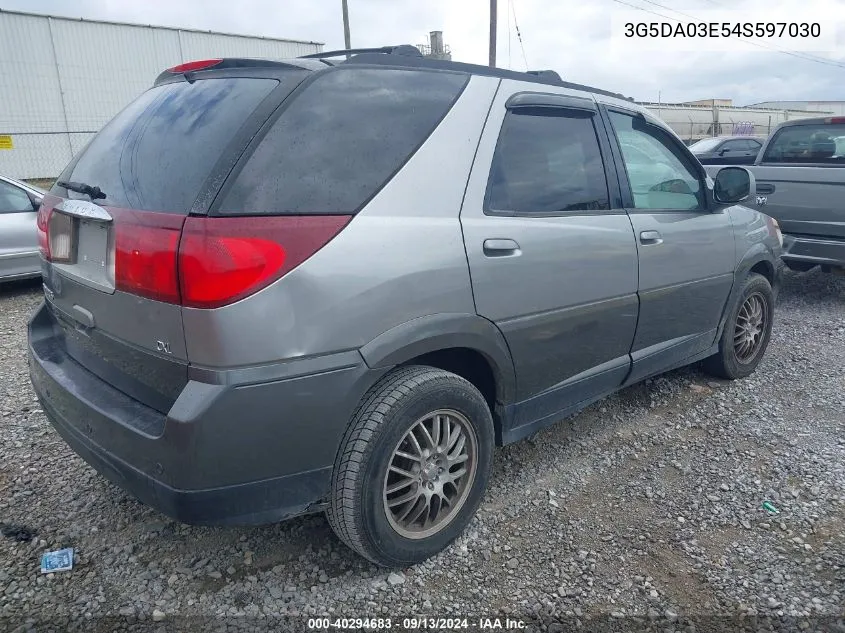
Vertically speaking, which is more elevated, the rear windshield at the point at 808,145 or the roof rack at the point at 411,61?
the roof rack at the point at 411,61

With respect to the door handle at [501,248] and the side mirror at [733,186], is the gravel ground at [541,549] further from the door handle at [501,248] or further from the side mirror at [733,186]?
the side mirror at [733,186]

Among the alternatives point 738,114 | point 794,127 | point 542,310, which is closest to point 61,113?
point 794,127

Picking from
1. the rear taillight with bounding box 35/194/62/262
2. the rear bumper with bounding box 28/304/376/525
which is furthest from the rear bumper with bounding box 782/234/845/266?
the rear taillight with bounding box 35/194/62/262

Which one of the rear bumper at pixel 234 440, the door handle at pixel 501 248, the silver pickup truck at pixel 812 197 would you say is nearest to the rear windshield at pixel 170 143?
the rear bumper at pixel 234 440

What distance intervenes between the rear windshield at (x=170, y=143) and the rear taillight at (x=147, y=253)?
5cm

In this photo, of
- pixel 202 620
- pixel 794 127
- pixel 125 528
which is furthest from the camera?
pixel 794 127

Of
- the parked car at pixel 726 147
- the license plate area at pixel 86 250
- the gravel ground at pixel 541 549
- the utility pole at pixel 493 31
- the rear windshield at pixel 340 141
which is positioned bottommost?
the gravel ground at pixel 541 549

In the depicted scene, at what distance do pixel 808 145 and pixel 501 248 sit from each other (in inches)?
243

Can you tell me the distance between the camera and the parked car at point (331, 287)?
1932 millimetres

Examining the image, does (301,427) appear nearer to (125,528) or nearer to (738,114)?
(125,528)

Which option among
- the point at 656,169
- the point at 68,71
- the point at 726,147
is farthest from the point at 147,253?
the point at 68,71

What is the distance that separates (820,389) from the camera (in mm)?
4320

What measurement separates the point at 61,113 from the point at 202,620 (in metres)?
27.1

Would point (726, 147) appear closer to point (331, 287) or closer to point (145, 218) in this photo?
point (331, 287)
